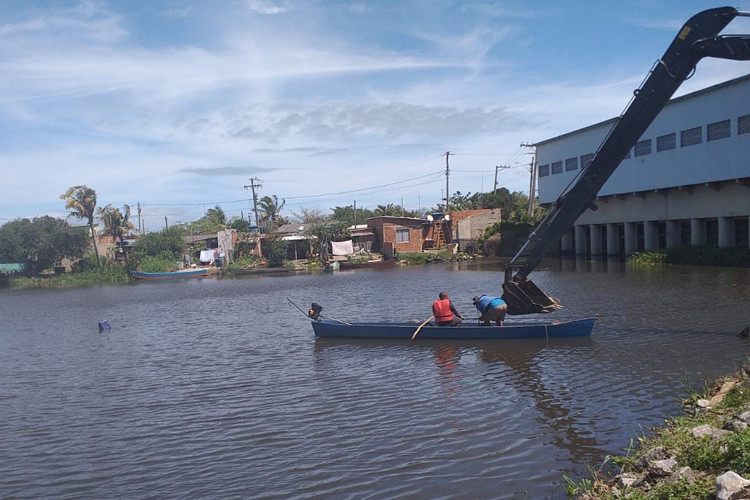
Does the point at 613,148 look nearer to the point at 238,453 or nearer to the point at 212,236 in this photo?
the point at 238,453

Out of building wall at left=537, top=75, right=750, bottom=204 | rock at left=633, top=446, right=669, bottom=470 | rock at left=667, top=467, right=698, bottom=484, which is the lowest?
rock at left=633, top=446, right=669, bottom=470

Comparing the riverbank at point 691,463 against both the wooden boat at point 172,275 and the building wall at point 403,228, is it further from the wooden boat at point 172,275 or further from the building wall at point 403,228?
the wooden boat at point 172,275

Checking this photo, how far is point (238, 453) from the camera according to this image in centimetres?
998

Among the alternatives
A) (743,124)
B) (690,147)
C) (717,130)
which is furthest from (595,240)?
(743,124)

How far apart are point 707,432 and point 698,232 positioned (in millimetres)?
31549

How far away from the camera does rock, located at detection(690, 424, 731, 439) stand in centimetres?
682

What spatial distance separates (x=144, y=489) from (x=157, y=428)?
2899 millimetres

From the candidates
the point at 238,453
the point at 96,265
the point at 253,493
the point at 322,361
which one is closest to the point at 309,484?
the point at 253,493

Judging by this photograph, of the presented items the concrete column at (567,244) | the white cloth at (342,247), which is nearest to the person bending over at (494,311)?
the concrete column at (567,244)

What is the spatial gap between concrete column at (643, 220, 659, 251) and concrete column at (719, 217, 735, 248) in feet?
19.1

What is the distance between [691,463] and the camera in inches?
249

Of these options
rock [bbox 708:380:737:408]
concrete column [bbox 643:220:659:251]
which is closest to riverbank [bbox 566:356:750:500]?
rock [bbox 708:380:737:408]

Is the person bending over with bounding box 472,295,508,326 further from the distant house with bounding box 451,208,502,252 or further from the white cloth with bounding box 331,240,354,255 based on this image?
the white cloth with bounding box 331,240,354,255

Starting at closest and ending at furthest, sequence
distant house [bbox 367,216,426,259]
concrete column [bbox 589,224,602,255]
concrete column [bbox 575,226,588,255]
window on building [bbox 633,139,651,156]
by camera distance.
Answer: window on building [bbox 633,139,651,156]
concrete column [bbox 589,224,602,255]
concrete column [bbox 575,226,588,255]
distant house [bbox 367,216,426,259]
